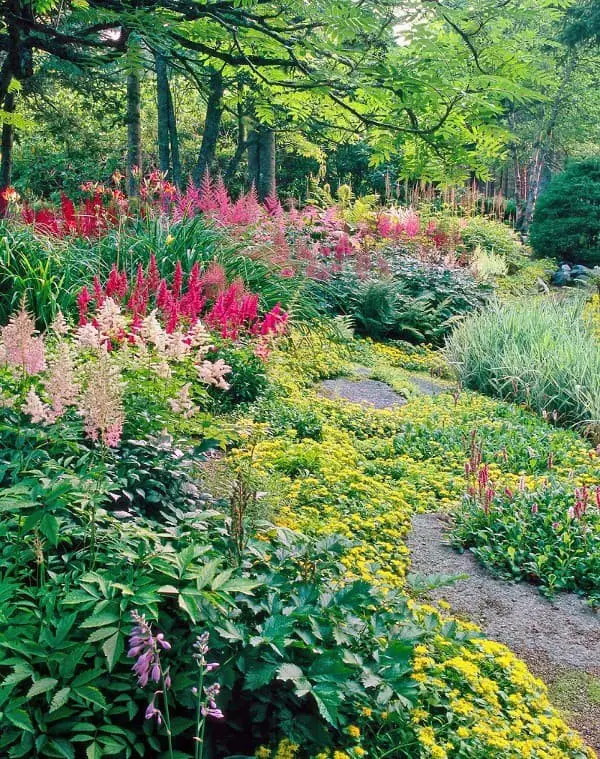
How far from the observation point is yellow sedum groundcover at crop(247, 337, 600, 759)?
7.82 ft

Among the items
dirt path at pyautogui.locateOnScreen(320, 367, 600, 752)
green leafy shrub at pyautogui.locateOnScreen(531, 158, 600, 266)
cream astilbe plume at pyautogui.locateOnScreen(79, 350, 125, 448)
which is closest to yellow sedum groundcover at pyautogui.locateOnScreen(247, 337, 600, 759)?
dirt path at pyautogui.locateOnScreen(320, 367, 600, 752)

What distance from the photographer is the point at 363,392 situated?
6570 millimetres

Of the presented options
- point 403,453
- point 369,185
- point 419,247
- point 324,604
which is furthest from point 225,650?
point 369,185

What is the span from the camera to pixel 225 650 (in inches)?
82.7

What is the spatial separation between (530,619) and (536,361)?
4074mm

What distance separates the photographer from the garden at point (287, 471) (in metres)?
1.97

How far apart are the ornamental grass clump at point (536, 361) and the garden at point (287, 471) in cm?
4

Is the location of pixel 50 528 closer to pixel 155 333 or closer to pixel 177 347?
pixel 177 347

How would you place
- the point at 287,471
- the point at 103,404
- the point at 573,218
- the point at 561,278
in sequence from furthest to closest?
1. the point at 573,218
2. the point at 561,278
3. the point at 287,471
4. the point at 103,404

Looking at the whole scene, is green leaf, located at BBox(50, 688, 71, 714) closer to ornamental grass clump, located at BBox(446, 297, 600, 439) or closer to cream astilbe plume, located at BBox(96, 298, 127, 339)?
cream astilbe plume, located at BBox(96, 298, 127, 339)

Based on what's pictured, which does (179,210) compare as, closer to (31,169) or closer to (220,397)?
(220,397)

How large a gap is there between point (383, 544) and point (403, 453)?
5.33ft

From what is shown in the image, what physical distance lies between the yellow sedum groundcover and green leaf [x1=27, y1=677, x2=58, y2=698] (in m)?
0.70

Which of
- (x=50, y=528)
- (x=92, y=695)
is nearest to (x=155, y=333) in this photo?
(x=50, y=528)
